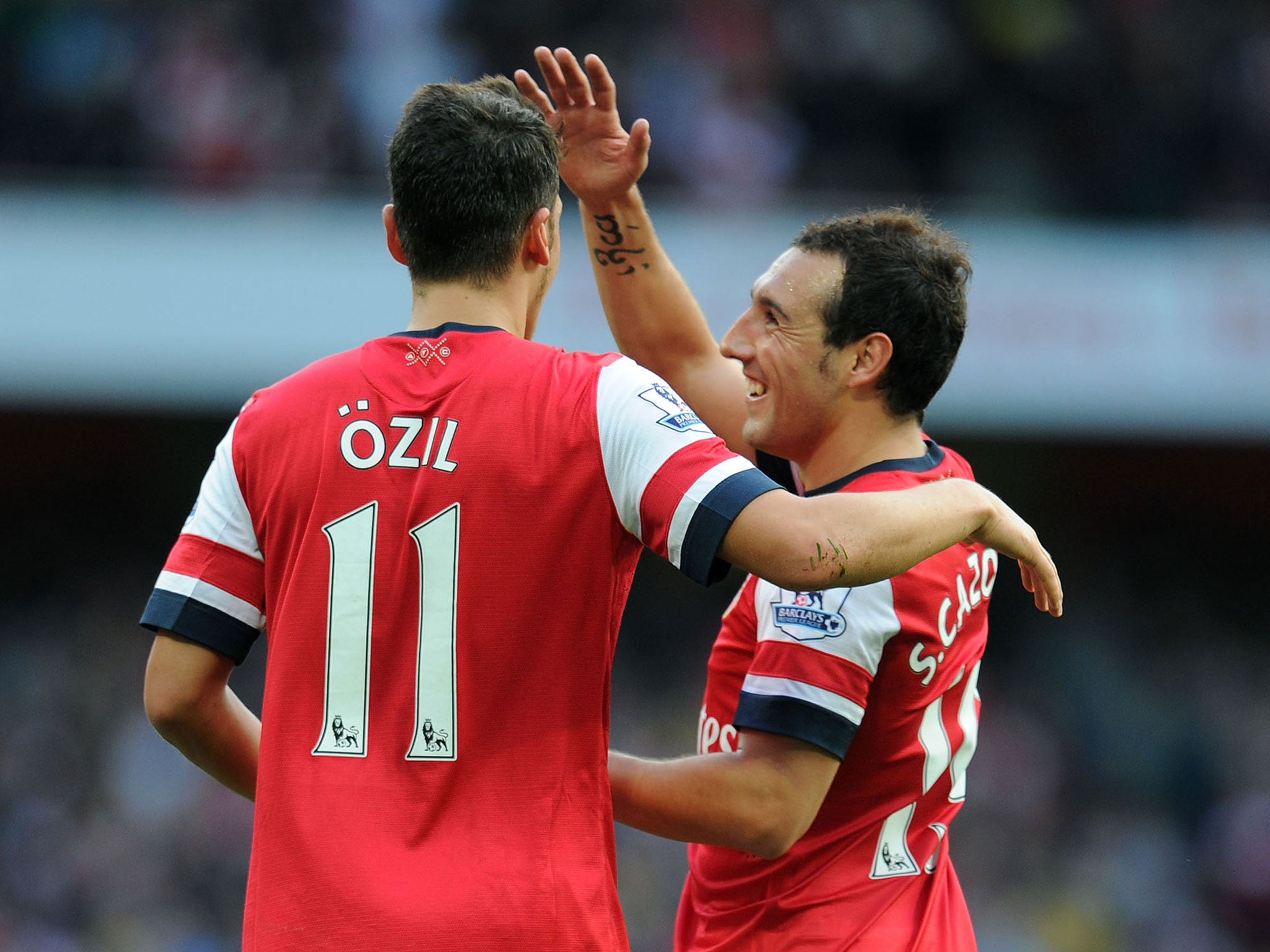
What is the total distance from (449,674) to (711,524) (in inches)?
18.8

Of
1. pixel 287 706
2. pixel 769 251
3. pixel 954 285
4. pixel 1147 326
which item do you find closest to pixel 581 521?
pixel 287 706

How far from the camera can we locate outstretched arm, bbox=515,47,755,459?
3658mm

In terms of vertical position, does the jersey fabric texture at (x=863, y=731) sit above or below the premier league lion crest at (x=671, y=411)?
below

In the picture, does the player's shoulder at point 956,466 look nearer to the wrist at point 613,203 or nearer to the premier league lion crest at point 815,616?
the premier league lion crest at point 815,616

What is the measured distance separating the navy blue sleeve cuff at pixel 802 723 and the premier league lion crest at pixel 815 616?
0.13m

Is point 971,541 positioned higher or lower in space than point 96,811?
higher

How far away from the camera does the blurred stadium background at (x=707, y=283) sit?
36.5ft

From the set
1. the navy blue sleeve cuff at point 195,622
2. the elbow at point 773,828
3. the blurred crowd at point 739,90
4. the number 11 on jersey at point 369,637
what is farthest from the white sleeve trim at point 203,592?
the blurred crowd at point 739,90

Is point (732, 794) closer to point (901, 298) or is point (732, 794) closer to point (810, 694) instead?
point (810, 694)

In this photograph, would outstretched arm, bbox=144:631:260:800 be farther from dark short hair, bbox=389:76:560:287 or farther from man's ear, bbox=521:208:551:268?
man's ear, bbox=521:208:551:268

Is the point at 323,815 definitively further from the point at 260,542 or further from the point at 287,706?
the point at 260,542

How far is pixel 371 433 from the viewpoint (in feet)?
8.52

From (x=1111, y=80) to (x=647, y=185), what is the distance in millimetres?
3962

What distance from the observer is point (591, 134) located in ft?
12.1
